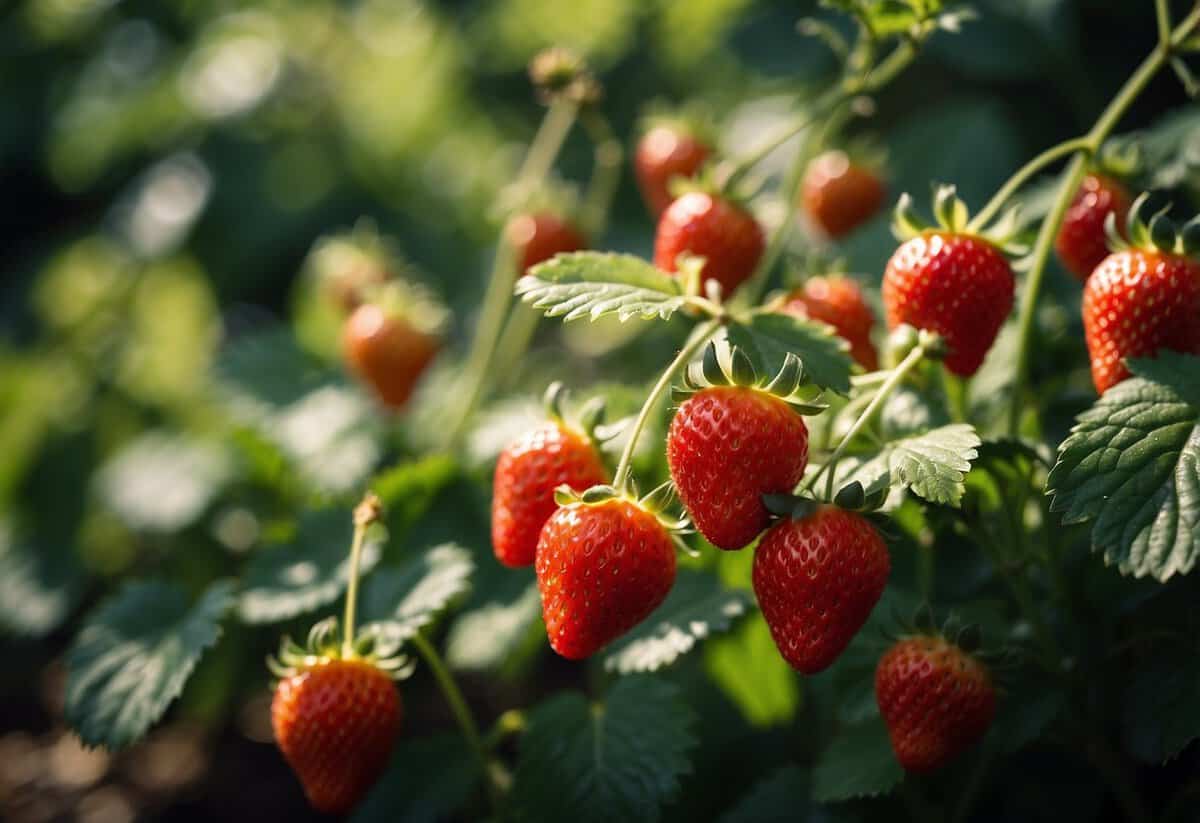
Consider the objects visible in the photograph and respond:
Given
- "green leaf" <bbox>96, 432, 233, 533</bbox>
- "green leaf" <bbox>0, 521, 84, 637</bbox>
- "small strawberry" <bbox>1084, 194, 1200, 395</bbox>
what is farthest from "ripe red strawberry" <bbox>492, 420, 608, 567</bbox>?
"green leaf" <bbox>0, 521, 84, 637</bbox>

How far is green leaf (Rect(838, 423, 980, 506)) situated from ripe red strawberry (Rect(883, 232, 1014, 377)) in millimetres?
101

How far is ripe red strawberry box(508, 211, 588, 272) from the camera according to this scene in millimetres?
1660

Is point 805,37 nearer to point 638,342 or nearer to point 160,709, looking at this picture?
point 638,342

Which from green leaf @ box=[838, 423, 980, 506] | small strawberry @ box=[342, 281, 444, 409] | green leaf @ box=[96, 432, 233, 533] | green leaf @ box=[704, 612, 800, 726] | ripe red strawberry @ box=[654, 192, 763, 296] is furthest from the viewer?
green leaf @ box=[96, 432, 233, 533]

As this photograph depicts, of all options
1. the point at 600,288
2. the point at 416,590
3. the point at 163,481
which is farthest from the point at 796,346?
the point at 163,481

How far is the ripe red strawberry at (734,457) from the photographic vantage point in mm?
907

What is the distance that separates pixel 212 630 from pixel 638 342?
44.2 inches

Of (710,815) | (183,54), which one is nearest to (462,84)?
(183,54)

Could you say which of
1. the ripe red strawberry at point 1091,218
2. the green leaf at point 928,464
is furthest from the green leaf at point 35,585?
the ripe red strawberry at point 1091,218

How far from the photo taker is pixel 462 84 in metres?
3.00

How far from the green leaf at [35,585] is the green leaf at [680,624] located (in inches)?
62.2

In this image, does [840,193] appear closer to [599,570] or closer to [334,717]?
[599,570]

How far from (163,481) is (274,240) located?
0.99m

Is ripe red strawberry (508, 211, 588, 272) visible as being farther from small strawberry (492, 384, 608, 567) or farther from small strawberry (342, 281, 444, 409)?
small strawberry (492, 384, 608, 567)
